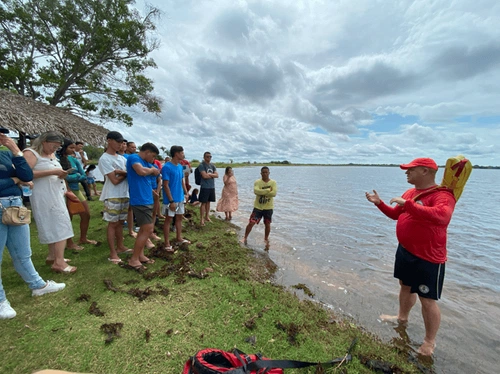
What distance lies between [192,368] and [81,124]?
1130 cm

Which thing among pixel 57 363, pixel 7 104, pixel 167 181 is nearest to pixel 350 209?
pixel 167 181

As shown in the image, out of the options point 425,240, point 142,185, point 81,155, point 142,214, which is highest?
point 81,155

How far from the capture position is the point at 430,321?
10.7 feet

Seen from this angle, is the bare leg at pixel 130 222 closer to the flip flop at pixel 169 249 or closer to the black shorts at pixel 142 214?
the flip flop at pixel 169 249

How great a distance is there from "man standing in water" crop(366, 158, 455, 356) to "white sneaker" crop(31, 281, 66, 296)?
472cm

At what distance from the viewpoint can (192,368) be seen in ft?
7.18

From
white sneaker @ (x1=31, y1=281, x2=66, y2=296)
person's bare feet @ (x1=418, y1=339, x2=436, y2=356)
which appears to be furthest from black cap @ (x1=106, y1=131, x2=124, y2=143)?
person's bare feet @ (x1=418, y1=339, x2=436, y2=356)

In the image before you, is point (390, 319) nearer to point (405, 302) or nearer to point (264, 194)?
point (405, 302)

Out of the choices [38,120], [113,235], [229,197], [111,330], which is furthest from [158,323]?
[38,120]

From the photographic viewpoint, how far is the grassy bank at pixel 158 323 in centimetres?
257

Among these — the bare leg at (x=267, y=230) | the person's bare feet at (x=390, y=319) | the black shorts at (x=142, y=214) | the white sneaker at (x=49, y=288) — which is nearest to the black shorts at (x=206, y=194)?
the bare leg at (x=267, y=230)

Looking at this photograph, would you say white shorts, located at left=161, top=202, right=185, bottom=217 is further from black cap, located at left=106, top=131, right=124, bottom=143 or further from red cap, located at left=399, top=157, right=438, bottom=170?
red cap, located at left=399, top=157, right=438, bottom=170

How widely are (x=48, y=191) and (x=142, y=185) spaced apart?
1.34m

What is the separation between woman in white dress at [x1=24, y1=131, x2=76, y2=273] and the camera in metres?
3.63
